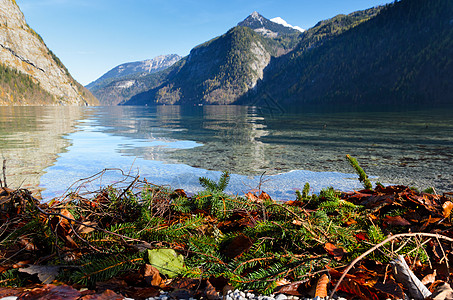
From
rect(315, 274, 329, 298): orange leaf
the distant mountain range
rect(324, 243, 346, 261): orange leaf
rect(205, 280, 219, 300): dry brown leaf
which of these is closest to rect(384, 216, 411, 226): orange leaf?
rect(324, 243, 346, 261): orange leaf

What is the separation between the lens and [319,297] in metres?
1.12

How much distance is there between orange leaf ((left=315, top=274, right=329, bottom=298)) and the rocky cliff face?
157073 mm

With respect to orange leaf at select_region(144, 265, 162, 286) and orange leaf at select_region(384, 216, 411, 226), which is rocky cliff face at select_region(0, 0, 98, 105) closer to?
orange leaf at select_region(144, 265, 162, 286)

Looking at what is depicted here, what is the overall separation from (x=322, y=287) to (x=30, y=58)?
186214 mm

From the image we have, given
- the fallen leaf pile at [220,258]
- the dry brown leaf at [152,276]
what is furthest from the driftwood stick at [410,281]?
the dry brown leaf at [152,276]

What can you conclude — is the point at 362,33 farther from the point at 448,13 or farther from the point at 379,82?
the point at 379,82

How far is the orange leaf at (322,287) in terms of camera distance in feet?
3.75

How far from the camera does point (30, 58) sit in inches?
5704

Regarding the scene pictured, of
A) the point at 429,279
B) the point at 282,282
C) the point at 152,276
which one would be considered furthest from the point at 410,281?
the point at 152,276

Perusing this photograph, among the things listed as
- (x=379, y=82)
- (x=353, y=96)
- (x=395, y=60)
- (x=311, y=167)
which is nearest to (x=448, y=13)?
(x=395, y=60)

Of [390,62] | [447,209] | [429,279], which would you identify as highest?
[390,62]

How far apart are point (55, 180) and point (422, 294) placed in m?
5.31

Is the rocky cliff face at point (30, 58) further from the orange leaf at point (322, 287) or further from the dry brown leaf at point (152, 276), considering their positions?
the orange leaf at point (322, 287)

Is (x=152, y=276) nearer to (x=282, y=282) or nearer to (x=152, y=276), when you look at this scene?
(x=152, y=276)
